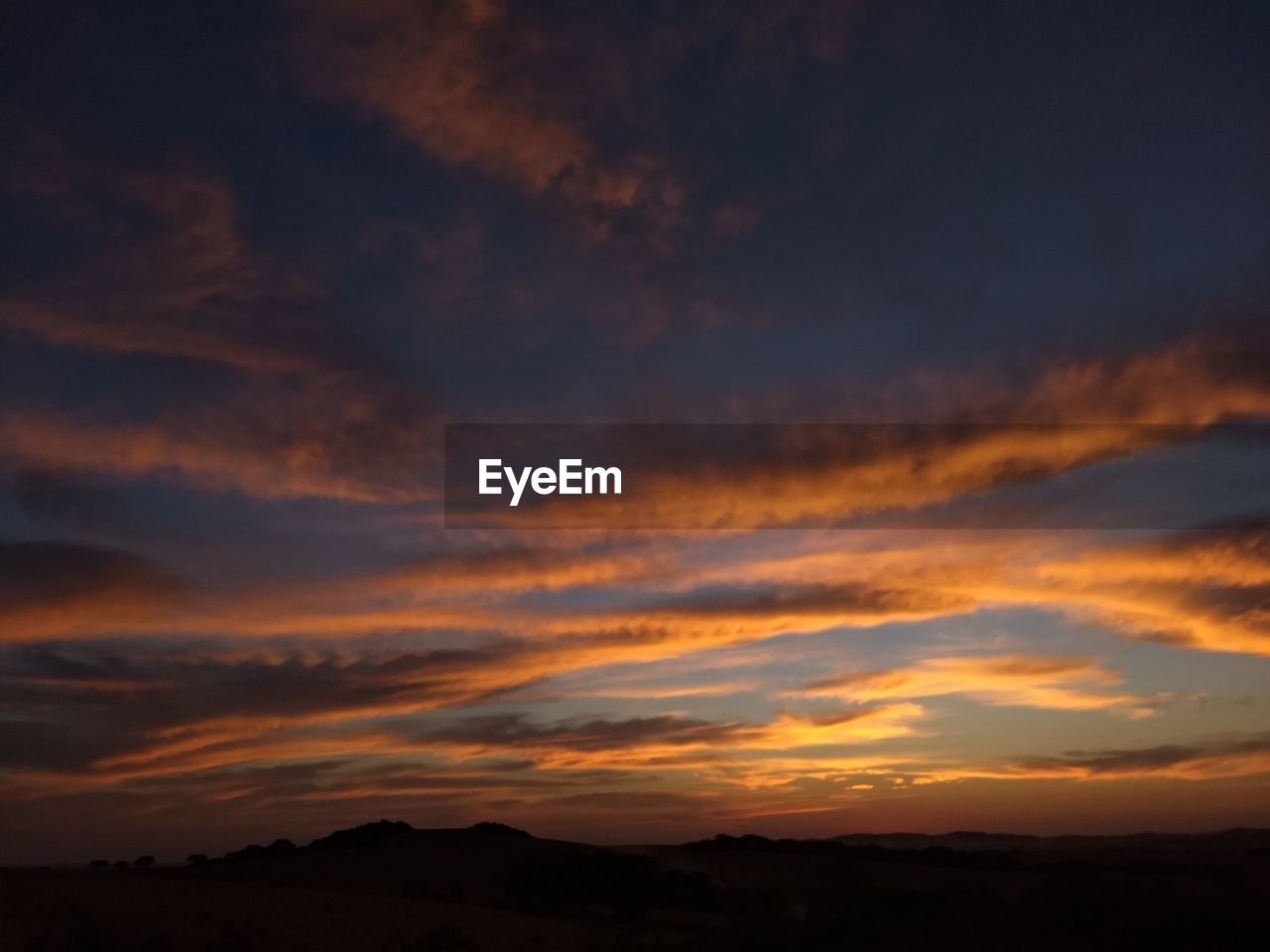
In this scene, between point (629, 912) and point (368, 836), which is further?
point (368, 836)

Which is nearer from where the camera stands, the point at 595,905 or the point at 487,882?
the point at 595,905

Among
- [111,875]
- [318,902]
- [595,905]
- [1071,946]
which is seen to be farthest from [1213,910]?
[111,875]

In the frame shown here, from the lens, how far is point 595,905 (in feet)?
148

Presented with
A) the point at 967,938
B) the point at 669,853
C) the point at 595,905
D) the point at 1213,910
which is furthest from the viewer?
the point at 669,853

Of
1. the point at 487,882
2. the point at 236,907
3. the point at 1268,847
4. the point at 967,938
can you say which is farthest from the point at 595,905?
the point at 1268,847

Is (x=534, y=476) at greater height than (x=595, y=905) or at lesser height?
greater

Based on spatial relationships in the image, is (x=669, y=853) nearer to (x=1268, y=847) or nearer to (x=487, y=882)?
(x=487, y=882)

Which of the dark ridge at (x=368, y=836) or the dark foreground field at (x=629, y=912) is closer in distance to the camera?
the dark foreground field at (x=629, y=912)

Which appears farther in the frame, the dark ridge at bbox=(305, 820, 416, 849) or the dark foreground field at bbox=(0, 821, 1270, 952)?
the dark ridge at bbox=(305, 820, 416, 849)

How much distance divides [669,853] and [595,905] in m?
28.4

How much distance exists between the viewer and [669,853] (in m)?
72.2

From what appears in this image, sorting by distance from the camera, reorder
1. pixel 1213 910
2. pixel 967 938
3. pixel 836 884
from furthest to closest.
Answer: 1. pixel 836 884
2. pixel 1213 910
3. pixel 967 938

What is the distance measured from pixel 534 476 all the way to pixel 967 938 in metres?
14.6

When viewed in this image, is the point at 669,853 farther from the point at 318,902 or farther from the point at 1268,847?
the point at 318,902
